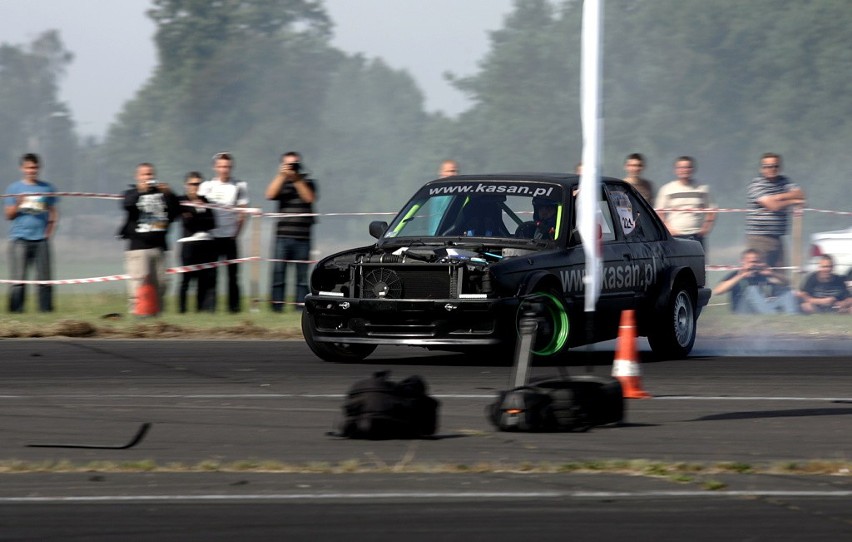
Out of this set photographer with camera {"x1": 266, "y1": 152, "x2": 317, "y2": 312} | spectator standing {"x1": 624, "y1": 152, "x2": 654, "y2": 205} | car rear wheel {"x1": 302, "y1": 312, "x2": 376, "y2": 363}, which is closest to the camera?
car rear wheel {"x1": 302, "y1": 312, "x2": 376, "y2": 363}

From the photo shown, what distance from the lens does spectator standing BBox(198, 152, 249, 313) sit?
17281 mm

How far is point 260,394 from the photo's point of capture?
33.6 ft

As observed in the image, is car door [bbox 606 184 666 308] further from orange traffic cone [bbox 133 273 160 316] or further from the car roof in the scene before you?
orange traffic cone [bbox 133 273 160 316]

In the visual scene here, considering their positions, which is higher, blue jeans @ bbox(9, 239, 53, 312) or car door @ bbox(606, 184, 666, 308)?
car door @ bbox(606, 184, 666, 308)

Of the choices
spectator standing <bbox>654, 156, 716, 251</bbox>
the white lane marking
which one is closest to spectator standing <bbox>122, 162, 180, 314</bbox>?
spectator standing <bbox>654, 156, 716, 251</bbox>

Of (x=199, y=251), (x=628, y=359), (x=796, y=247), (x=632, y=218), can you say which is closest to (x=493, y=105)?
(x=796, y=247)

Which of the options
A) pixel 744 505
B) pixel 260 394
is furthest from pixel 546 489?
pixel 260 394

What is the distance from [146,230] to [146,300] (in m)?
0.78

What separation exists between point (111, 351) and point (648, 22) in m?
52.4

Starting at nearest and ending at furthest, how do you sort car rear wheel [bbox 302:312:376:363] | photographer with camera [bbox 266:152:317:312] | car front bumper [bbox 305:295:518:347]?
car front bumper [bbox 305:295:518:347], car rear wheel [bbox 302:312:376:363], photographer with camera [bbox 266:152:317:312]

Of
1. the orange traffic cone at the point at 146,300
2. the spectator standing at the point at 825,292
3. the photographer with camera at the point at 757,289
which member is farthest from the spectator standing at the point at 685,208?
the orange traffic cone at the point at 146,300

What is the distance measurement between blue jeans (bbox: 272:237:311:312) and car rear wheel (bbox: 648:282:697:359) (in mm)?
5239

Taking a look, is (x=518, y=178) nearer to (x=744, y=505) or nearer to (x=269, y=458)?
(x=269, y=458)

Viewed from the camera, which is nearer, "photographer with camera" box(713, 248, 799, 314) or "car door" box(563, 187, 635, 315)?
"car door" box(563, 187, 635, 315)
